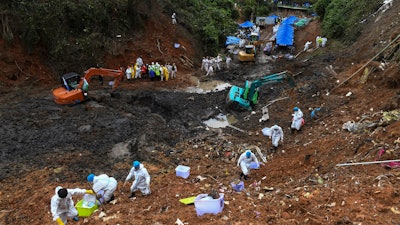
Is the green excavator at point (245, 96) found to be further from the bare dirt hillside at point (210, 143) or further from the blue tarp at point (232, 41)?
the blue tarp at point (232, 41)

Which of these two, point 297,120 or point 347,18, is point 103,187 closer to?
point 297,120

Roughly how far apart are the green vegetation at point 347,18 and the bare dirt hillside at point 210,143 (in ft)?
7.42

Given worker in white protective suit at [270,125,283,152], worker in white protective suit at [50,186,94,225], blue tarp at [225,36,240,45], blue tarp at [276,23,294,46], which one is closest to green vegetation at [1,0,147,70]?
blue tarp at [225,36,240,45]

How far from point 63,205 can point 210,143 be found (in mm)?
6668

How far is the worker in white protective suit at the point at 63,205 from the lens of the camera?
7184 mm

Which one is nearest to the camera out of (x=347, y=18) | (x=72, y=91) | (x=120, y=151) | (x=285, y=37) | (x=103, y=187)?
(x=103, y=187)

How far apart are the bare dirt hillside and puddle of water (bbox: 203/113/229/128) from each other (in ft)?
1.01

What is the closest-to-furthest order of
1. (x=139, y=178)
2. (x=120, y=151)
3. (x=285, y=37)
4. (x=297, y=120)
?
(x=139, y=178) < (x=120, y=151) < (x=297, y=120) < (x=285, y=37)

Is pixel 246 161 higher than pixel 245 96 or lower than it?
lower

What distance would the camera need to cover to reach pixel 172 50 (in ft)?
78.4

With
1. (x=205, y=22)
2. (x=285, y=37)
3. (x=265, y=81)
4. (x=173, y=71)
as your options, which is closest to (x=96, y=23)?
(x=173, y=71)

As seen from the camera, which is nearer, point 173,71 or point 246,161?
point 246,161

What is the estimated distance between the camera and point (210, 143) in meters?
13.1

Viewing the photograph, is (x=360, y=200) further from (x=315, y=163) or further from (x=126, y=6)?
(x=126, y=6)
